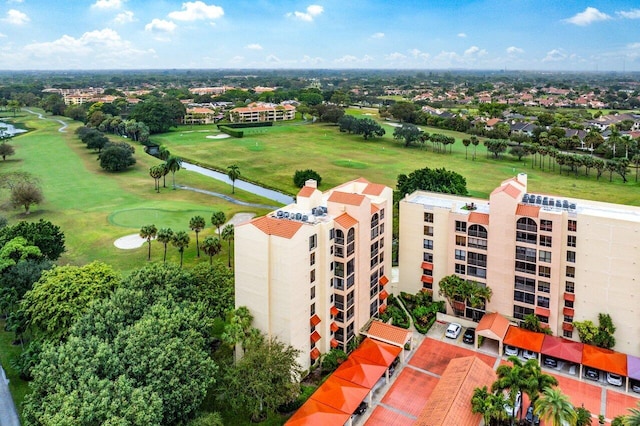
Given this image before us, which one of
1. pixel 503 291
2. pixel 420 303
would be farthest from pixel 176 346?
pixel 503 291

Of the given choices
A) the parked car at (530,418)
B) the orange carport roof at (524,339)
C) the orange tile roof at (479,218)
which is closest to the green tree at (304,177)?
the orange tile roof at (479,218)

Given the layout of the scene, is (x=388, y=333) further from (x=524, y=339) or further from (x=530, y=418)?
(x=530, y=418)

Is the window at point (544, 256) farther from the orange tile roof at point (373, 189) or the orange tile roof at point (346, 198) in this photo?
the orange tile roof at point (346, 198)

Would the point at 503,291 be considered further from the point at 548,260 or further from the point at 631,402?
the point at 631,402

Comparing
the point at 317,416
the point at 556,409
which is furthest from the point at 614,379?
the point at 317,416

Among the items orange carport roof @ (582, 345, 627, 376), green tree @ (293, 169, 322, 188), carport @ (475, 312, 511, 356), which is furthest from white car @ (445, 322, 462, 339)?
green tree @ (293, 169, 322, 188)

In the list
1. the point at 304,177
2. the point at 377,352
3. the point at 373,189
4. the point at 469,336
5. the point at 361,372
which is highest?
the point at 373,189
